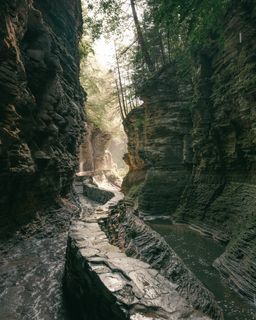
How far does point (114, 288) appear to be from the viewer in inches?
158

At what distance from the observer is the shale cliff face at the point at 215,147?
10391mm

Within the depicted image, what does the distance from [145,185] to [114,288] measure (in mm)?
15147

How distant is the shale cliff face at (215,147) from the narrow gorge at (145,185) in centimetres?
7

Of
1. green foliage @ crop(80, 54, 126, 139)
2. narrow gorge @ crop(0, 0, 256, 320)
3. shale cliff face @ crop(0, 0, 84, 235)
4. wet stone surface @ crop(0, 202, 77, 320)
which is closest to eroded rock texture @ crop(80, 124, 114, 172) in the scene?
green foliage @ crop(80, 54, 126, 139)

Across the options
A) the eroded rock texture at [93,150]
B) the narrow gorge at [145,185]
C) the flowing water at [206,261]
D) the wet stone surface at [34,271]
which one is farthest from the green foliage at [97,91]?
the wet stone surface at [34,271]

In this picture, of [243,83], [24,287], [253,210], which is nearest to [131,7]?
[243,83]

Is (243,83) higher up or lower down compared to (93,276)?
higher up

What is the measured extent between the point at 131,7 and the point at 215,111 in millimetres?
13227

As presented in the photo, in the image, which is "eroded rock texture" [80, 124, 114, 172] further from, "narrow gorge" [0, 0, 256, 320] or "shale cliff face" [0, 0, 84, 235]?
"shale cliff face" [0, 0, 84, 235]

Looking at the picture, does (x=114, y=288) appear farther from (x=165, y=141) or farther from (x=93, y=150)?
(x=93, y=150)

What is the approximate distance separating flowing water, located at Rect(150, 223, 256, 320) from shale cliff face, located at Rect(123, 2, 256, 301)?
0.41 meters

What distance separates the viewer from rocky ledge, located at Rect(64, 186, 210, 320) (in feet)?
12.1

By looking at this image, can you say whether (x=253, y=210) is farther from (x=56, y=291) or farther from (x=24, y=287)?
(x=24, y=287)

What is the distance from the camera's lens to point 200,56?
14719 mm
